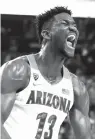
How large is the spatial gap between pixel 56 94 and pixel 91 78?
10.6 inches

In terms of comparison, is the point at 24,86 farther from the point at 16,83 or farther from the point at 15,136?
the point at 15,136

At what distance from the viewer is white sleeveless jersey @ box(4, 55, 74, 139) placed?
1.18m

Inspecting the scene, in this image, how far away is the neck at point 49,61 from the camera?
3.97 feet

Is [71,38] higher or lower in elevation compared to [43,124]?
higher

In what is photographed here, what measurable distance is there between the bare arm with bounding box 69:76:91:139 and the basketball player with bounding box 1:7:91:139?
0.01 meters

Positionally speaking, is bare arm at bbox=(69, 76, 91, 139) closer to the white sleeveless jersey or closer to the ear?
the white sleeveless jersey

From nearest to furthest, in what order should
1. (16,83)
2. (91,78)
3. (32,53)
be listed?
(16,83), (32,53), (91,78)

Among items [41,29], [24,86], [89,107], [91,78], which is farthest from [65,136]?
[41,29]

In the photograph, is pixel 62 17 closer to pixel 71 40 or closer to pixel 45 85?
pixel 71 40

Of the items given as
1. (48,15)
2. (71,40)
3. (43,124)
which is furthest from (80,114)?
(48,15)

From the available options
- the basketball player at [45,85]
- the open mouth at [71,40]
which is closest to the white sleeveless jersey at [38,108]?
the basketball player at [45,85]

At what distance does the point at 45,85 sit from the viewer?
1.21m

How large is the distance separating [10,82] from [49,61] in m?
0.19

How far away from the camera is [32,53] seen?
1328 mm
